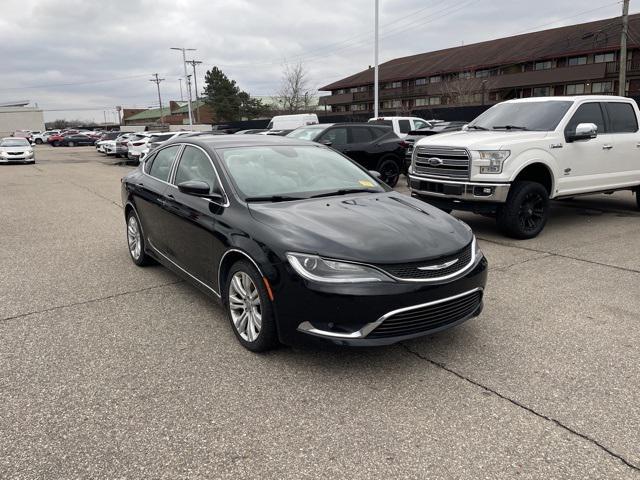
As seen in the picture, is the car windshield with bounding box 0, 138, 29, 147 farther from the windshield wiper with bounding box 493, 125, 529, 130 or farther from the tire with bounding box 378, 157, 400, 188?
the windshield wiper with bounding box 493, 125, 529, 130

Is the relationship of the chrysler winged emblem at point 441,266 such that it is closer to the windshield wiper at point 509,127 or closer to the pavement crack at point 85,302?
the pavement crack at point 85,302

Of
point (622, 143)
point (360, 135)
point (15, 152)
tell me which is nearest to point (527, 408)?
point (622, 143)

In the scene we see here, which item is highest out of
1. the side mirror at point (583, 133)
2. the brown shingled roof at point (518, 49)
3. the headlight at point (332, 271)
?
the brown shingled roof at point (518, 49)

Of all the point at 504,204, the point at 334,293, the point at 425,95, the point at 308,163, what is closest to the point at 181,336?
the point at 334,293

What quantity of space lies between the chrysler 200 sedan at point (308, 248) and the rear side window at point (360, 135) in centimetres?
779

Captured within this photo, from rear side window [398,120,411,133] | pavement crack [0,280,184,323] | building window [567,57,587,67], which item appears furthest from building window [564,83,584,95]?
pavement crack [0,280,184,323]

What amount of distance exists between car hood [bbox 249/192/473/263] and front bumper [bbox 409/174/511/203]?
9.84 ft

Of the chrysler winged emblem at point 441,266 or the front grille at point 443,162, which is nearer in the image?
the chrysler winged emblem at point 441,266

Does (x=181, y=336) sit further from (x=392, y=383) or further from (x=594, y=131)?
(x=594, y=131)

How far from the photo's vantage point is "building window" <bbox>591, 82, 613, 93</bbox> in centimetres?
3950

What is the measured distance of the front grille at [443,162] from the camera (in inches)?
283

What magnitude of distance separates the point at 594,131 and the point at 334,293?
6066mm

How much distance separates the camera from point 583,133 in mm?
7406

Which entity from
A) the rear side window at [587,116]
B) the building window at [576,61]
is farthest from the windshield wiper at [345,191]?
the building window at [576,61]
